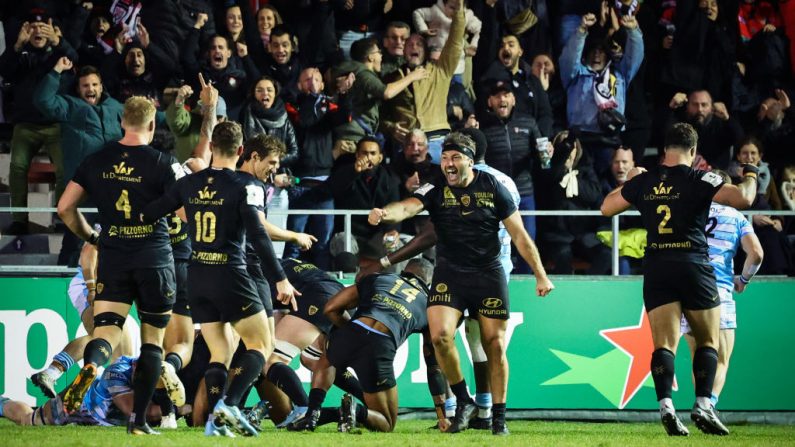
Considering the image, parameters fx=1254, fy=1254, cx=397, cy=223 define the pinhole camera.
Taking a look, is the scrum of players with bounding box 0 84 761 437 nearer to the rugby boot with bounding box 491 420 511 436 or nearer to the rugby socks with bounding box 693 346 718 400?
the rugby boot with bounding box 491 420 511 436

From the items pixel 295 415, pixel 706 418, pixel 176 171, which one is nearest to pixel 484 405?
pixel 295 415

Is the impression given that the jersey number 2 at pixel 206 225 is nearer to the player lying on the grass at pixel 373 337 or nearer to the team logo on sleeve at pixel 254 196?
the team logo on sleeve at pixel 254 196

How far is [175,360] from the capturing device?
1027cm

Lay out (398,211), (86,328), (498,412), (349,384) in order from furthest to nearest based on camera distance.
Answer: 1. (86,328)
2. (349,384)
3. (398,211)
4. (498,412)

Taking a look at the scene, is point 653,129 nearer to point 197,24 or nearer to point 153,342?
point 197,24

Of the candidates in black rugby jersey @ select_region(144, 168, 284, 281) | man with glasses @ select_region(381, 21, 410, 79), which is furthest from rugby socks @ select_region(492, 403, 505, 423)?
man with glasses @ select_region(381, 21, 410, 79)

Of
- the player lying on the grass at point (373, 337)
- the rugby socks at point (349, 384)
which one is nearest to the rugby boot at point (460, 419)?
the player lying on the grass at point (373, 337)

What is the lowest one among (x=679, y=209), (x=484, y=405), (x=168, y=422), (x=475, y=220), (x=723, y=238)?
(x=168, y=422)

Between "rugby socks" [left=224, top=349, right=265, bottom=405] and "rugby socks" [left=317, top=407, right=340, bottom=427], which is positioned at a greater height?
"rugby socks" [left=224, top=349, right=265, bottom=405]

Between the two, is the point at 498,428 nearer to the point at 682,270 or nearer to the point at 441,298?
the point at 441,298

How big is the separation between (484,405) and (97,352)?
331cm

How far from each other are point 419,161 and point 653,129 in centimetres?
372

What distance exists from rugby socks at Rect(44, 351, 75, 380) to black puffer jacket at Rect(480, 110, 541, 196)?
5.68 metres

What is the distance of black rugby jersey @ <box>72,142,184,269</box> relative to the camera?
351 inches
